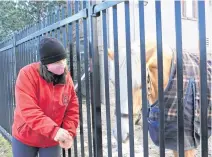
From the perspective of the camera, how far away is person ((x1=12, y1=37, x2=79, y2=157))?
2.24 m

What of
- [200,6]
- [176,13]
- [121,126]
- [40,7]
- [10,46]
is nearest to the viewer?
[200,6]

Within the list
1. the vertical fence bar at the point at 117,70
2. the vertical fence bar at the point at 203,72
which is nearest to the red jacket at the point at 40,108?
Result: the vertical fence bar at the point at 117,70

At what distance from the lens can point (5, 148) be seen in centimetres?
529

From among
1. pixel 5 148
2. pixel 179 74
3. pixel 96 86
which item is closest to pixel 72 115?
pixel 96 86

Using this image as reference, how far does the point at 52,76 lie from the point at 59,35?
2.66ft

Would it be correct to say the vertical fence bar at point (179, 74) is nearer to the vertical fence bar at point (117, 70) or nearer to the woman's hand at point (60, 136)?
the vertical fence bar at point (117, 70)

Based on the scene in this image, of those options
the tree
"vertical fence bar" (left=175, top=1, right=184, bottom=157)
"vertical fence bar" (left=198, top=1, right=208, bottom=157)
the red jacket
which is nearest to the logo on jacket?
the red jacket

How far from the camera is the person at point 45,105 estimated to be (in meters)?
2.24

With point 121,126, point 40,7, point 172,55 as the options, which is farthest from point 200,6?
point 40,7

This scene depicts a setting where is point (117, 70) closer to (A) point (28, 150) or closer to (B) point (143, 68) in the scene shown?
(B) point (143, 68)

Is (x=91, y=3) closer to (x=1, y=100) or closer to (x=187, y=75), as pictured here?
(x=187, y=75)

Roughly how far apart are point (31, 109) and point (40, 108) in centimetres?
13

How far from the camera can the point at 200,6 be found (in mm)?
1410

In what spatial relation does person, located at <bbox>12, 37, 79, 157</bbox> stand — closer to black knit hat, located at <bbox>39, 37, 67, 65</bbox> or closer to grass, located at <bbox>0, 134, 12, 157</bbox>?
black knit hat, located at <bbox>39, 37, 67, 65</bbox>
